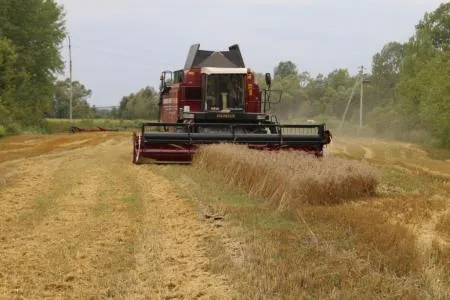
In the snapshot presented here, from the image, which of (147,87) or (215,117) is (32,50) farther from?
(147,87)

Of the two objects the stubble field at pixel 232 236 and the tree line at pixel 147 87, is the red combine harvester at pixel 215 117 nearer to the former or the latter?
the stubble field at pixel 232 236

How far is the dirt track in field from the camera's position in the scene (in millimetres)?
6156

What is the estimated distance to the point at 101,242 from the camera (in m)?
8.01

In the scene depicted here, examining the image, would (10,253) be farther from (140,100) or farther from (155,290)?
(140,100)

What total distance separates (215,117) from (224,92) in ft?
4.02

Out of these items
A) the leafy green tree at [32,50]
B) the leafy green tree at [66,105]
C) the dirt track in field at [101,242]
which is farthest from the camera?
the leafy green tree at [66,105]

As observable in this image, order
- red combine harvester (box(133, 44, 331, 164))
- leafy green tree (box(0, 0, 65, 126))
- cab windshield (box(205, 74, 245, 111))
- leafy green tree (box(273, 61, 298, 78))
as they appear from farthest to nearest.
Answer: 1. leafy green tree (box(273, 61, 298, 78))
2. leafy green tree (box(0, 0, 65, 126))
3. cab windshield (box(205, 74, 245, 111))
4. red combine harvester (box(133, 44, 331, 164))

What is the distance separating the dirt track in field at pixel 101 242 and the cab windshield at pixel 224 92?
299 inches

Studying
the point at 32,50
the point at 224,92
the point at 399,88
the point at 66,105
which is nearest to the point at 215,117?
the point at 224,92

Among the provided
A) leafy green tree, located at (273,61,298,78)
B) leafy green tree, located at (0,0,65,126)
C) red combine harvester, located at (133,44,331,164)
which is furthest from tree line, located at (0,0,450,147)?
leafy green tree, located at (273,61,298,78)

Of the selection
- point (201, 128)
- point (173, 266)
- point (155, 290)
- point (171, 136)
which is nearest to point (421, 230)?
point (173, 266)

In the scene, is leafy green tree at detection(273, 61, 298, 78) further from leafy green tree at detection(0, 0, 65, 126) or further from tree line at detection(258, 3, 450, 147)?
leafy green tree at detection(0, 0, 65, 126)

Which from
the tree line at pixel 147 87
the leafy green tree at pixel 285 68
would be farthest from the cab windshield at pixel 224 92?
the leafy green tree at pixel 285 68

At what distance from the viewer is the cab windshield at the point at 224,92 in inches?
854
